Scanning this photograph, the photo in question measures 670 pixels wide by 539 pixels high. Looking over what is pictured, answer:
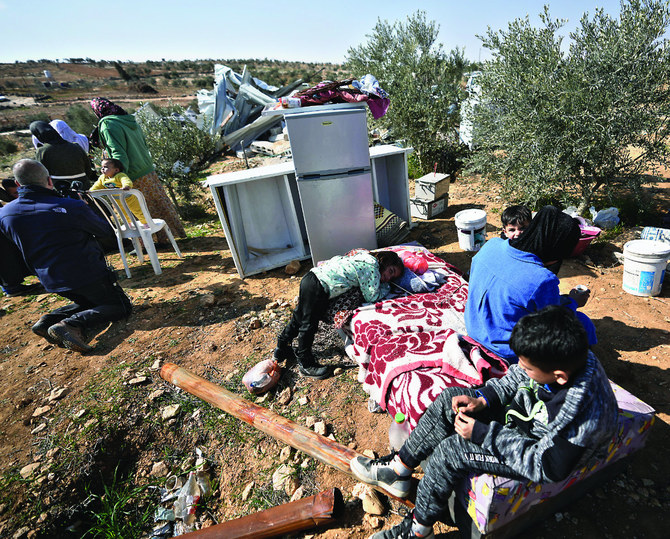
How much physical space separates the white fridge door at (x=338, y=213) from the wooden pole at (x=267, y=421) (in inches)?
82.3

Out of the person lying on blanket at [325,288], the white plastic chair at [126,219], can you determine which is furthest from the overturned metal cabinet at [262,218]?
the person lying on blanket at [325,288]

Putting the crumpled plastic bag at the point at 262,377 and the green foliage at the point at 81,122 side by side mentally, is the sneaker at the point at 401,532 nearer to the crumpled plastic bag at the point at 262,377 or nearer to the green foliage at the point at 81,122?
the crumpled plastic bag at the point at 262,377

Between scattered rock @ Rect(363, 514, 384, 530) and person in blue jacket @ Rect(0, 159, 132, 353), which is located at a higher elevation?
person in blue jacket @ Rect(0, 159, 132, 353)

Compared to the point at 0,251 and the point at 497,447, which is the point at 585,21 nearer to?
the point at 497,447

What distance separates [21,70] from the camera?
4366 cm

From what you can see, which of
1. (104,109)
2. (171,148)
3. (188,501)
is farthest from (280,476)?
(171,148)

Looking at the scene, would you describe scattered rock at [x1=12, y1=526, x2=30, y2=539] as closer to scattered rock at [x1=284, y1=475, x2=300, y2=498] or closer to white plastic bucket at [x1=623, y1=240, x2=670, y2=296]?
scattered rock at [x1=284, y1=475, x2=300, y2=498]

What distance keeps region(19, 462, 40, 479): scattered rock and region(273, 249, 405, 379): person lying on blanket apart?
1809 mm

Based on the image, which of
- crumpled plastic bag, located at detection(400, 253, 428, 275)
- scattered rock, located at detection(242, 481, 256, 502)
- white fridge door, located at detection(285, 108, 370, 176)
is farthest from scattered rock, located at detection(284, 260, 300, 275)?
scattered rock, located at detection(242, 481, 256, 502)

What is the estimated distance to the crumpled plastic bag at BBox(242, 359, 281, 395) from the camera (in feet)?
9.40

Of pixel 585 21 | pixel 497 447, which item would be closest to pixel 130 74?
pixel 585 21

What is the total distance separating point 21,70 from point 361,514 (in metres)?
63.1

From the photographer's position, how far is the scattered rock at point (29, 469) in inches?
94.7

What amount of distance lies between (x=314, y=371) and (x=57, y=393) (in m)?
2.26
